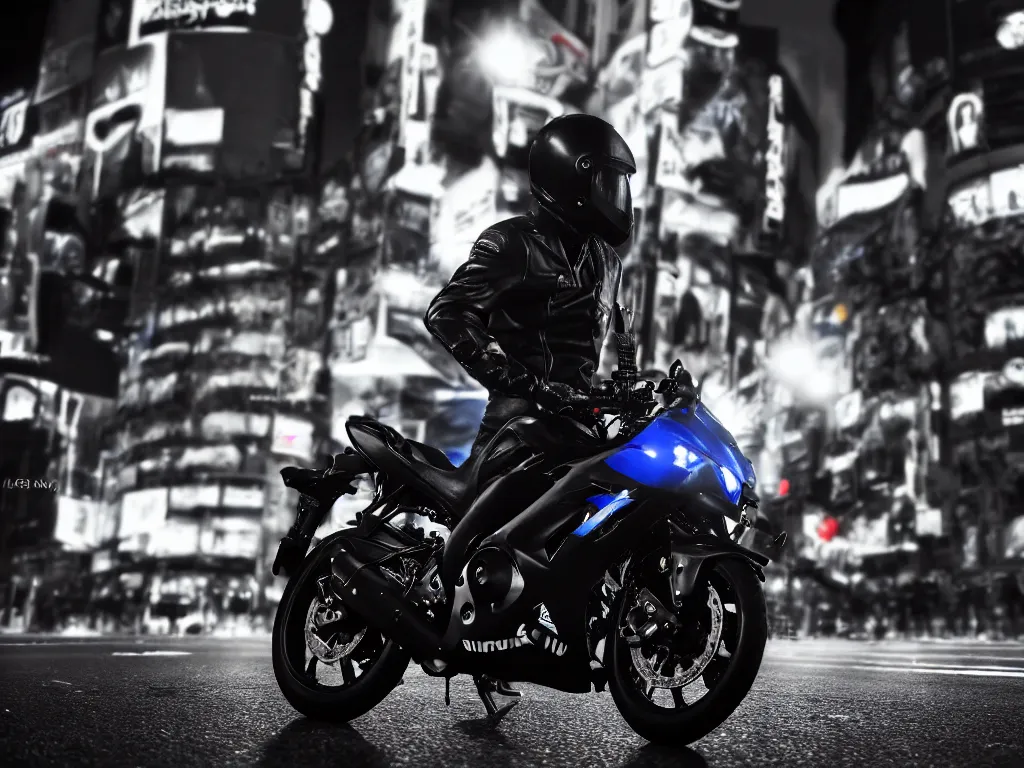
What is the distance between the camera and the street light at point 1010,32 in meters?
36.1

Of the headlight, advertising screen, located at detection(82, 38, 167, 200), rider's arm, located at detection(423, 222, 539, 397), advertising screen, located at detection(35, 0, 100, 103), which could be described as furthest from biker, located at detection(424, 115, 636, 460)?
advertising screen, located at detection(82, 38, 167, 200)

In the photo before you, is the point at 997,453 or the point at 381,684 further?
the point at 997,453

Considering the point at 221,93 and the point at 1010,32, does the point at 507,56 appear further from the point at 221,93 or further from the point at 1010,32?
the point at 1010,32

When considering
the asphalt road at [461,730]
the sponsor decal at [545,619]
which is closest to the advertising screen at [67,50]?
the asphalt road at [461,730]

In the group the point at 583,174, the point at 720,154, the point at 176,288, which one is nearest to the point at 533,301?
the point at 583,174

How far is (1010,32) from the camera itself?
1431 inches

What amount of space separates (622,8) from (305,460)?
21.6 meters

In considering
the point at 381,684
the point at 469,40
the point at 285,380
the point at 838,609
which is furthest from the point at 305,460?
the point at 381,684

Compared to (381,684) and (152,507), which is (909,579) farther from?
(381,684)

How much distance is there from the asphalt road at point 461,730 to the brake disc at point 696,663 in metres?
0.19

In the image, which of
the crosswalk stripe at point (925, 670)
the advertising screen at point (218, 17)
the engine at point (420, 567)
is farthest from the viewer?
the advertising screen at point (218, 17)

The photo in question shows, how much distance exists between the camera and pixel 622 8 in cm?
4209

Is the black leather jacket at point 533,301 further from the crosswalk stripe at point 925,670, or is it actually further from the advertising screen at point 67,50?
the advertising screen at point 67,50

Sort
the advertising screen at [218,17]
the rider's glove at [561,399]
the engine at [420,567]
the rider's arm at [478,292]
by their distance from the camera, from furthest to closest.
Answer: the advertising screen at [218,17], the rider's arm at [478,292], the engine at [420,567], the rider's glove at [561,399]
